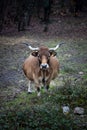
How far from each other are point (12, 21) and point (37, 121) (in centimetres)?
2638

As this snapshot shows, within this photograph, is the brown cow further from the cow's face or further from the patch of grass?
the patch of grass

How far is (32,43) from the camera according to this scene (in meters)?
23.6

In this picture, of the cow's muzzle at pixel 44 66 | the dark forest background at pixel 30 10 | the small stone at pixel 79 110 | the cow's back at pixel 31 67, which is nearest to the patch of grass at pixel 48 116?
the small stone at pixel 79 110

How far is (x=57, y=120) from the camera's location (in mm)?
7531

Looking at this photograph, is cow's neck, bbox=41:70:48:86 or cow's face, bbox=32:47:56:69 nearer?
cow's face, bbox=32:47:56:69

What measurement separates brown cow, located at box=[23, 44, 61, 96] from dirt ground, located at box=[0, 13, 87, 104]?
999 millimetres

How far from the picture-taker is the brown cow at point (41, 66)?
1091 cm

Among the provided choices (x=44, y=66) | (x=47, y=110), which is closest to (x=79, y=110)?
(x=47, y=110)

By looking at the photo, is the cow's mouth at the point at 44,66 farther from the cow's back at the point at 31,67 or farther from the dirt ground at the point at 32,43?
the dirt ground at the point at 32,43

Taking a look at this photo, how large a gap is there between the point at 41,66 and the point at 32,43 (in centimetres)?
1302

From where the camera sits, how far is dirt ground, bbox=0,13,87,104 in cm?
1366

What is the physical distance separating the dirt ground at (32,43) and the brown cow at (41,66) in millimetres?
999

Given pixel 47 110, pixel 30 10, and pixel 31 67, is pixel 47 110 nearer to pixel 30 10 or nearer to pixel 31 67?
pixel 31 67

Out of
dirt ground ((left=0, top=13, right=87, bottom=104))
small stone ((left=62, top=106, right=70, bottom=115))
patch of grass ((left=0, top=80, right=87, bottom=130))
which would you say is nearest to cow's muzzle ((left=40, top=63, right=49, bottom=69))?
patch of grass ((left=0, top=80, right=87, bottom=130))
